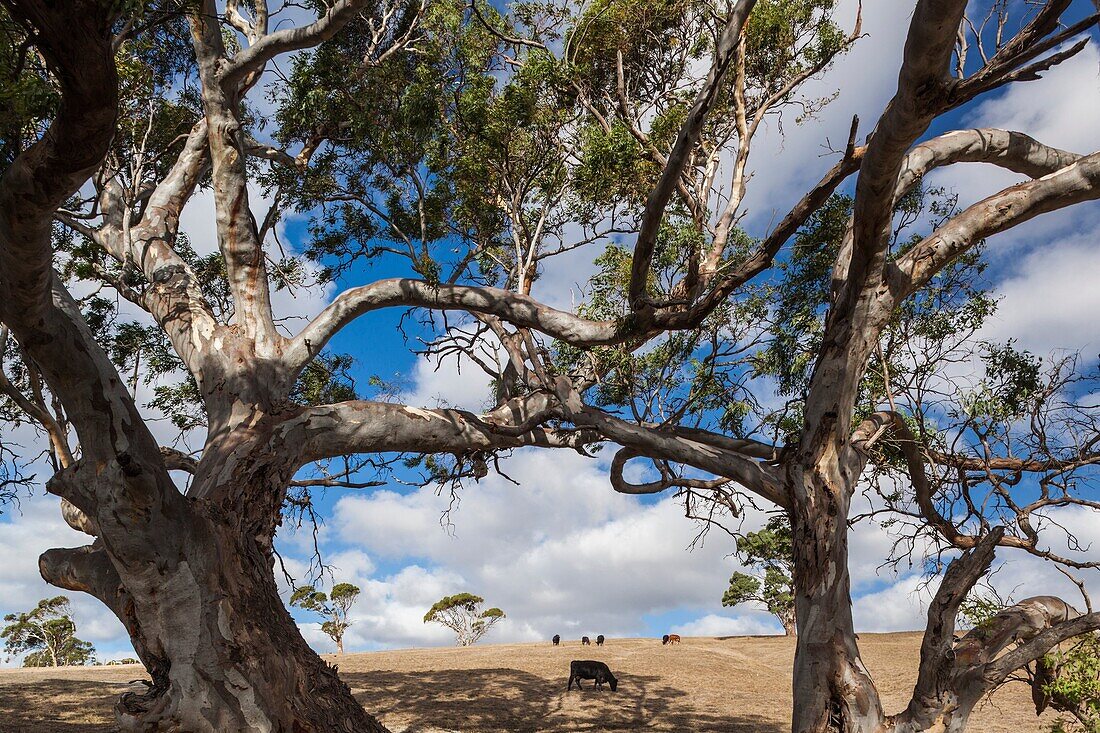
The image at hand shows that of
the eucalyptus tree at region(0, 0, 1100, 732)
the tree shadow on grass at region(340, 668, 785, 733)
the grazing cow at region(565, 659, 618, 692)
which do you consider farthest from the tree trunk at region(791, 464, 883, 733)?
the grazing cow at region(565, 659, 618, 692)

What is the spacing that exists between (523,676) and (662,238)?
39.4 ft

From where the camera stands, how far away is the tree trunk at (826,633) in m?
6.64

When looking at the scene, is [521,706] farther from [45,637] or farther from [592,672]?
[45,637]

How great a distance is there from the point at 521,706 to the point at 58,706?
7799mm

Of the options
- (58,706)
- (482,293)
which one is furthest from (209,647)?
(58,706)

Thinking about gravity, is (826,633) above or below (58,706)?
above

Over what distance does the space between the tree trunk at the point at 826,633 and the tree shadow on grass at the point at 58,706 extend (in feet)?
25.8

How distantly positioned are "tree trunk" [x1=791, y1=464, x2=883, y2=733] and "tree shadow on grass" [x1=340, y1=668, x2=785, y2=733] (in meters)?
5.99

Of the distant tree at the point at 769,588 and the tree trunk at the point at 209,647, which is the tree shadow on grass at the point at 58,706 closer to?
the tree trunk at the point at 209,647

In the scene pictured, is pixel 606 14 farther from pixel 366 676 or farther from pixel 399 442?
pixel 366 676

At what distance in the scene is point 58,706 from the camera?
12.4 m

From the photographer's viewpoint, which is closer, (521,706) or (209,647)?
(209,647)

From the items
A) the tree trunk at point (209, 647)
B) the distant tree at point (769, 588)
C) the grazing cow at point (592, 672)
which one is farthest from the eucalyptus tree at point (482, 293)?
the distant tree at point (769, 588)

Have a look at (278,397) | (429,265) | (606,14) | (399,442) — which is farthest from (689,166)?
(278,397)
